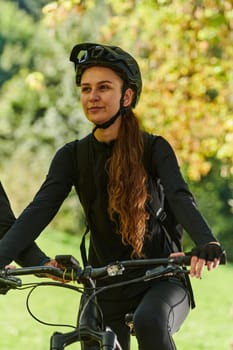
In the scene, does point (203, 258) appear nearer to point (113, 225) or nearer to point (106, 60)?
Result: point (113, 225)

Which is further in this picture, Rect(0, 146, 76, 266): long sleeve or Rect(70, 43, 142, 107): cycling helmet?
Rect(70, 43, 142, 107): cycling helmet

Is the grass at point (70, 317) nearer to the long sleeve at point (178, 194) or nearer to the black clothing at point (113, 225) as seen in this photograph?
the black clothing at point (113, 225)

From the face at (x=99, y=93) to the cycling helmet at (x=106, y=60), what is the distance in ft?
0.12

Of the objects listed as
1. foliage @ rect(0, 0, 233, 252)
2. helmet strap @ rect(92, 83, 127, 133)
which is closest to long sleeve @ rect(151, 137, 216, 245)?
helmet strap @ rect(92, 83, 127, 133)

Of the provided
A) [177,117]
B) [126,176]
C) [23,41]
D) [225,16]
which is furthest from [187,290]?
[23,41]

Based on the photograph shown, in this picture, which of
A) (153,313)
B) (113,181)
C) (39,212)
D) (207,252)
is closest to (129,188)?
(113,181)

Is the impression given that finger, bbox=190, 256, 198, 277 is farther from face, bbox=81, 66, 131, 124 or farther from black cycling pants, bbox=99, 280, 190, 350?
face, bbox=81, 66, 131, 124

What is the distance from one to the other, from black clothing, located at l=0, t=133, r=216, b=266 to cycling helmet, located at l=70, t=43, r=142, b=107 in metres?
0.29

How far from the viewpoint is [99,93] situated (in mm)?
5254

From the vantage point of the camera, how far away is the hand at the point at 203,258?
4.34 m

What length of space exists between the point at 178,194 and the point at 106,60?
0.75 metres

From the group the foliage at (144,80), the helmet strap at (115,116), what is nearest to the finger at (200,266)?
the helmet strap at (115,116)

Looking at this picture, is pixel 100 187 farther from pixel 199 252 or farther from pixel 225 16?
pixel 225 16

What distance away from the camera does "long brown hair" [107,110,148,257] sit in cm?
519
